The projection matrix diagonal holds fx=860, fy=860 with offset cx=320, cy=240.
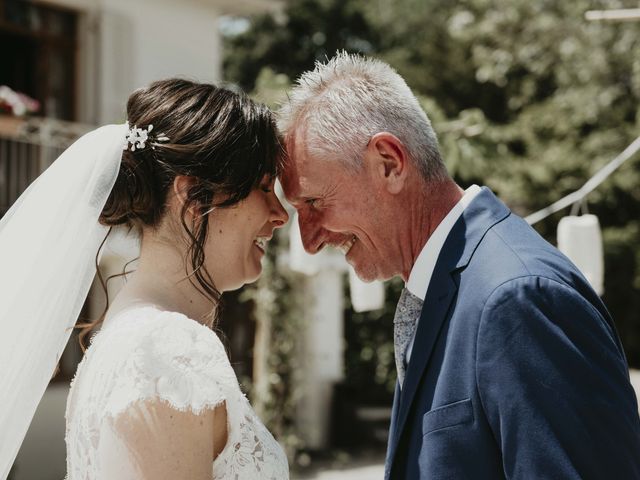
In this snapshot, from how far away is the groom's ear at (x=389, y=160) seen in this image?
2199 mm

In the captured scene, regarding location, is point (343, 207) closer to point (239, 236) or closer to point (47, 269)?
point (239, 236)

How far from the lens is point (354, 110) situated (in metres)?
2.24

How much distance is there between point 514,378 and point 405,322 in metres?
0.56

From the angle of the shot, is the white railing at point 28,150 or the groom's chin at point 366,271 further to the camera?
the white railing at point 28,150

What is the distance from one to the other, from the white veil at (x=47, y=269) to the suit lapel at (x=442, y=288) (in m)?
0.92

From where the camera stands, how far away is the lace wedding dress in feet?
6.25

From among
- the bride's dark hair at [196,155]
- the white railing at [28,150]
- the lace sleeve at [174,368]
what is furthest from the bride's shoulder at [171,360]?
the white railing at [28,150]

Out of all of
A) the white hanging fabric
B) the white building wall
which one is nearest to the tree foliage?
the white building wall

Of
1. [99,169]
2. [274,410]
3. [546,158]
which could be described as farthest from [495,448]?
[546,158]

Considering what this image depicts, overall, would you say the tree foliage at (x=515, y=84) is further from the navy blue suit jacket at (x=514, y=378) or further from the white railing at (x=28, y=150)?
the navy blue suit jacket at (x=514, y=378)

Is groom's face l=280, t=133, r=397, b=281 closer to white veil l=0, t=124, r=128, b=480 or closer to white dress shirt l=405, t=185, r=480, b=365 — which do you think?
white dress shirt l=405, t=185, r=480, b=365

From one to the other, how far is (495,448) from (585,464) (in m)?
0.20

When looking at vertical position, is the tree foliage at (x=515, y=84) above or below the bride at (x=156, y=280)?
above

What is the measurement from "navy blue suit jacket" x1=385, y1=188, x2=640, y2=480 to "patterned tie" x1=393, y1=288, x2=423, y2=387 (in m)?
0.23
